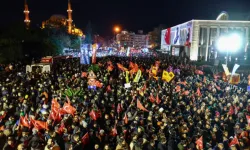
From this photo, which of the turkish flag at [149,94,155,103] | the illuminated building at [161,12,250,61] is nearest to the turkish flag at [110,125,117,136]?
the turkish flag at [149,94,155,103]

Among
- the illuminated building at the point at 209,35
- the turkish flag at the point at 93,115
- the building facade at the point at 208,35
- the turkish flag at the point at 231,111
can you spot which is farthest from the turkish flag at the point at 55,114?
the building facade at the point at 208,35

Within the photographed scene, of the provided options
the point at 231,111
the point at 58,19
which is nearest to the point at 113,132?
the point at 231,111

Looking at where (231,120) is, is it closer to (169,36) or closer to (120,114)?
(120,114)

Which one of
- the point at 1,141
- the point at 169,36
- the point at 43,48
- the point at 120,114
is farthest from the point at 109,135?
Answer: the point at 169,36

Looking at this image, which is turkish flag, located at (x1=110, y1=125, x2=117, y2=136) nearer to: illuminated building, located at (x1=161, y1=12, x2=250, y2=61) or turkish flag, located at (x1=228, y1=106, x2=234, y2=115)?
turkish flag, located at (x1=228, y1=106, x2=234, y2=115)

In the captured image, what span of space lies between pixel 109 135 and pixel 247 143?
4.21 m

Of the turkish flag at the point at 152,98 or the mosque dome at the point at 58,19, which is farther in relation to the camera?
the mosque dome at the point at 58,19

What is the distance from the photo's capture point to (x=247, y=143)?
7.85 metres

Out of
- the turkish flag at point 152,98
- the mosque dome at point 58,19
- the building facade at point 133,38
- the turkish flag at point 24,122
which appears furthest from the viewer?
the building facade at point 133,38

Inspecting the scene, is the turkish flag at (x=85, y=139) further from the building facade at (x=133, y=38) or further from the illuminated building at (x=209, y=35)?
the building facade at (x=133, y=38)

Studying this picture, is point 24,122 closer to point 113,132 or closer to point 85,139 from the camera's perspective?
point 85,139

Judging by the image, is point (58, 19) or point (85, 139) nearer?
point (85, 139)

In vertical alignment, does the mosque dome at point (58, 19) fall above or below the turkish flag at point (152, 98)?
above

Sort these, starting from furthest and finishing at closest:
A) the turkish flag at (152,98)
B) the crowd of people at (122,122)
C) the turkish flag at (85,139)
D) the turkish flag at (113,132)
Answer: the turkish flag at (152,98) < the turkish flag at (113,132) < the turkish flag at (85,139) < the crowd of people at (122,122)
